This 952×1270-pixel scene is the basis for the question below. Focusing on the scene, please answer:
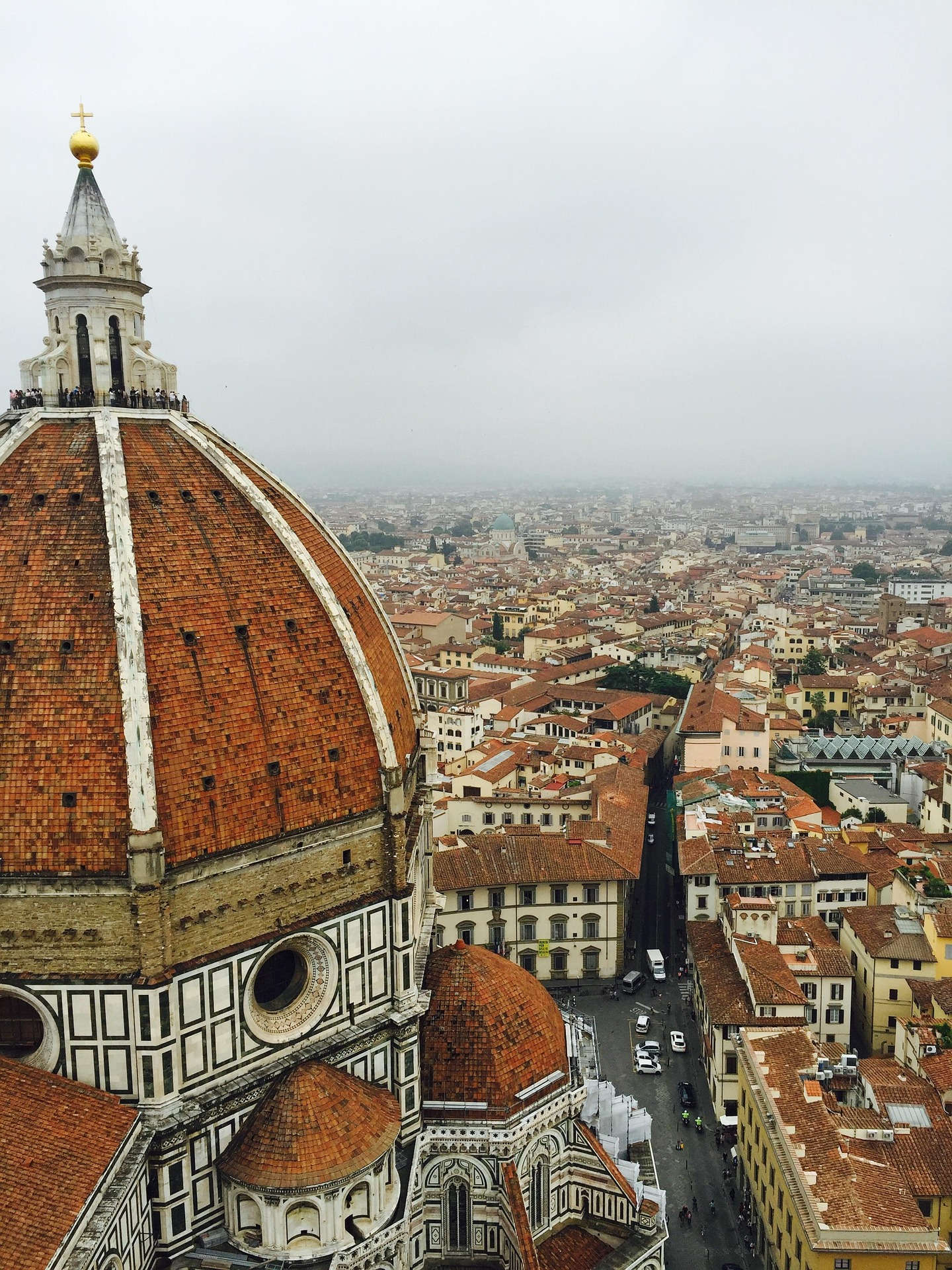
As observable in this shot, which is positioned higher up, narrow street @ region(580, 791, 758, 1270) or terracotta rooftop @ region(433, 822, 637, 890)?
terracotta rooftop @ region(433, 822, 637, 890)

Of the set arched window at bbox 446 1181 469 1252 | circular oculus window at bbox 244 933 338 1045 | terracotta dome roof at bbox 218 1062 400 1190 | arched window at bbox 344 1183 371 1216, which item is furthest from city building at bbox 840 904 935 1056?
circular oculus window at bbox 244 933 338 1045

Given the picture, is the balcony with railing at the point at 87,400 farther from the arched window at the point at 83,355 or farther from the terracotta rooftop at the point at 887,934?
the terracotta rooftop at the point at 887,934

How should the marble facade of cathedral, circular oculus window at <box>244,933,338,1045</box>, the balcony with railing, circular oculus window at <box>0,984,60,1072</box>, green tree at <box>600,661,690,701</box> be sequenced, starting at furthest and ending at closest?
green tree at <box>600,661,690,701</box> < the balcony with railing < circular oculus window at <box>244,933,338,1045</box> < circular oculus window at <box>0,984,60,1072</box> < the marble facade of cathedral

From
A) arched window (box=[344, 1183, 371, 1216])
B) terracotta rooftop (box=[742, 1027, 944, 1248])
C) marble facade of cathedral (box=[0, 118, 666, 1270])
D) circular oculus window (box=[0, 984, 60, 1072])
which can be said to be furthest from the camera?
terracotta rooftop (box=[742, 1027, 944, 1248])

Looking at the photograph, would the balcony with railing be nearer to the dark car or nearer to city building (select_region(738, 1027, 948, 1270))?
city building (select_region(738, 1027, 948, 1270))

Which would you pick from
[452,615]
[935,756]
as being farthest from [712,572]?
[935,756]

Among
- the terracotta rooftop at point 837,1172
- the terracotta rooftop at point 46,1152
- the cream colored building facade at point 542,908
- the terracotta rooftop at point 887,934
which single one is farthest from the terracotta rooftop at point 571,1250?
the cream colored building facade at point 542,908

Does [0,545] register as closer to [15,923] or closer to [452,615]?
[15,923]
